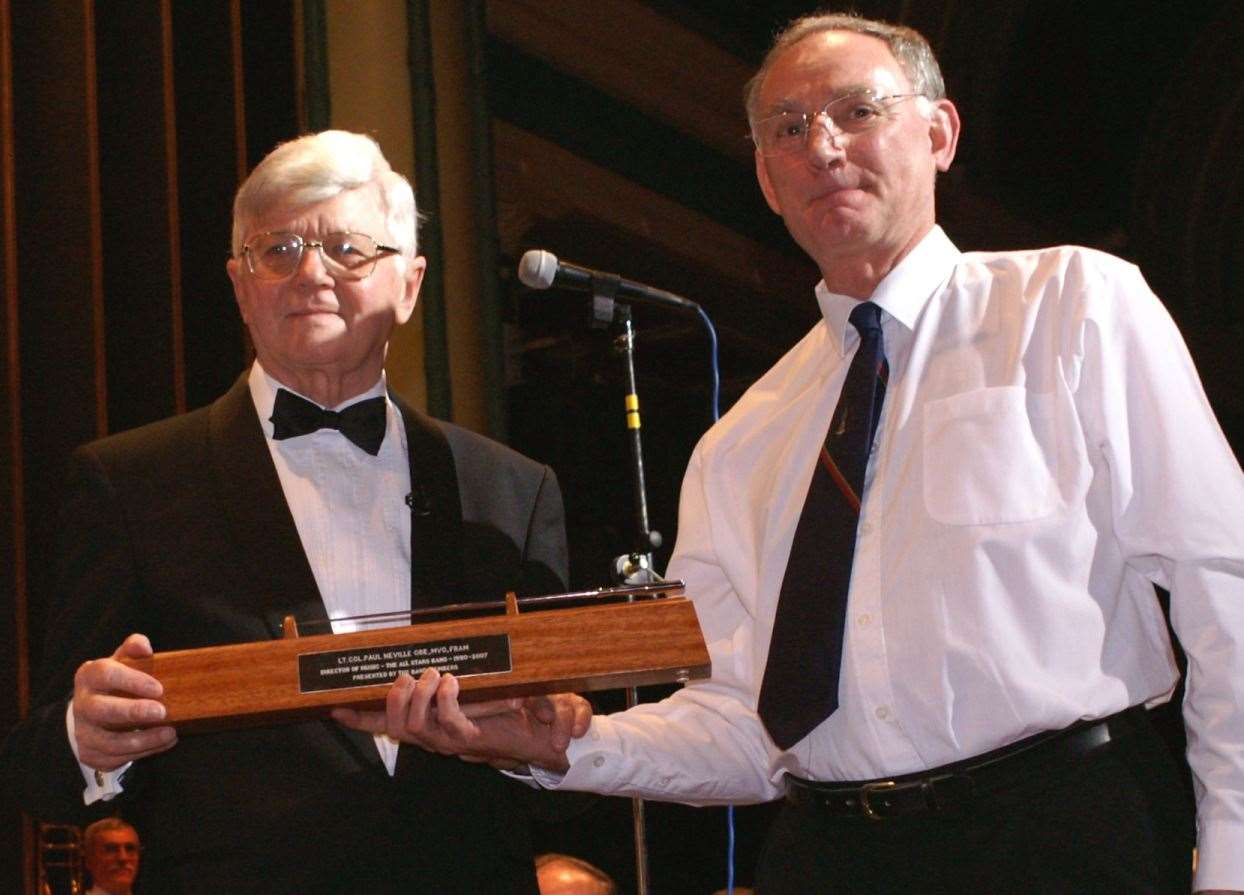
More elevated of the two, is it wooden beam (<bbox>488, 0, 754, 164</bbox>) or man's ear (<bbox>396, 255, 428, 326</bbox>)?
wooden beam (<bbox>488, 0, 754, 164</bbox>)

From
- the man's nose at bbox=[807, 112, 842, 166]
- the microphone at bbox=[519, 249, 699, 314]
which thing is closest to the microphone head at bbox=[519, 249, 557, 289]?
the microphone at bbox=[519, 249, 699, 314]

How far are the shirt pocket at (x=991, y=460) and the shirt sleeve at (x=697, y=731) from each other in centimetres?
42

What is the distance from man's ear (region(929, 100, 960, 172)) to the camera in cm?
231

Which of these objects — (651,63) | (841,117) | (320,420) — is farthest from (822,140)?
(651,63)

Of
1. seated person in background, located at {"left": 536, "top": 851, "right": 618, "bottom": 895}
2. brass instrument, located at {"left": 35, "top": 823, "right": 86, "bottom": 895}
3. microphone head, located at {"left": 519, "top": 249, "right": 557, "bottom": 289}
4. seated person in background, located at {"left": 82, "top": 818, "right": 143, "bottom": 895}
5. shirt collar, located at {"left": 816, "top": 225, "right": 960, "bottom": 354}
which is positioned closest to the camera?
shirt collar, located at {"left": 816, "top": 225, "right": 960, "bottom": 354}

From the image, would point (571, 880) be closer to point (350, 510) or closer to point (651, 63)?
point (350, 510)

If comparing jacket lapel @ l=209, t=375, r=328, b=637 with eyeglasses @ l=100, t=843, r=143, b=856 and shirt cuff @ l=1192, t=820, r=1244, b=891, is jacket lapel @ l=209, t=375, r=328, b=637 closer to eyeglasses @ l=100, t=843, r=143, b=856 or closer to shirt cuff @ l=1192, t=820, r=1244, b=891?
shirt cuff @ l=1192, t=820, r=1244, b=891

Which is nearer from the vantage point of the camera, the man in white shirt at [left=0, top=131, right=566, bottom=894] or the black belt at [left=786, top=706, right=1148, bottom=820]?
the black belt at [left=786, top=706, right=1148, bottom=820]

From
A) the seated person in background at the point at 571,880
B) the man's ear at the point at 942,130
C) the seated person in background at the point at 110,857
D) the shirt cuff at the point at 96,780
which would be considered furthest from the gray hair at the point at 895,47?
the seated person in background at the point at 110,857

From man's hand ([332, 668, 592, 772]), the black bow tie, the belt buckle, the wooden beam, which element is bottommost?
the belt buckle

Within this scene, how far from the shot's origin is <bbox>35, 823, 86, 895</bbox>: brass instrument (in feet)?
13.4

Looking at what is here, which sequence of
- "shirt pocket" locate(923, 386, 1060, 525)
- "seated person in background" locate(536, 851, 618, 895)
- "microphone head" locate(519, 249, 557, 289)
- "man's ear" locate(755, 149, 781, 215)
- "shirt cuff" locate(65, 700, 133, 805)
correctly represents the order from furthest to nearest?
"seated person in background" locate(536, 851, 618, 895) < "microphone head" locate(519, 249, 557, 289) < "man's ear" locate(755, 149, 781, 215) < "shirt cuff" locate(65, 700, 133, 805) < "shirt pocket" locate(923, 386, 1060, 525)

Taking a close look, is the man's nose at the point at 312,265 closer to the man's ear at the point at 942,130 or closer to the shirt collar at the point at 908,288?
the shirt collar at the point at 908,288

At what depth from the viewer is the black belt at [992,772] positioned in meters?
1.76
